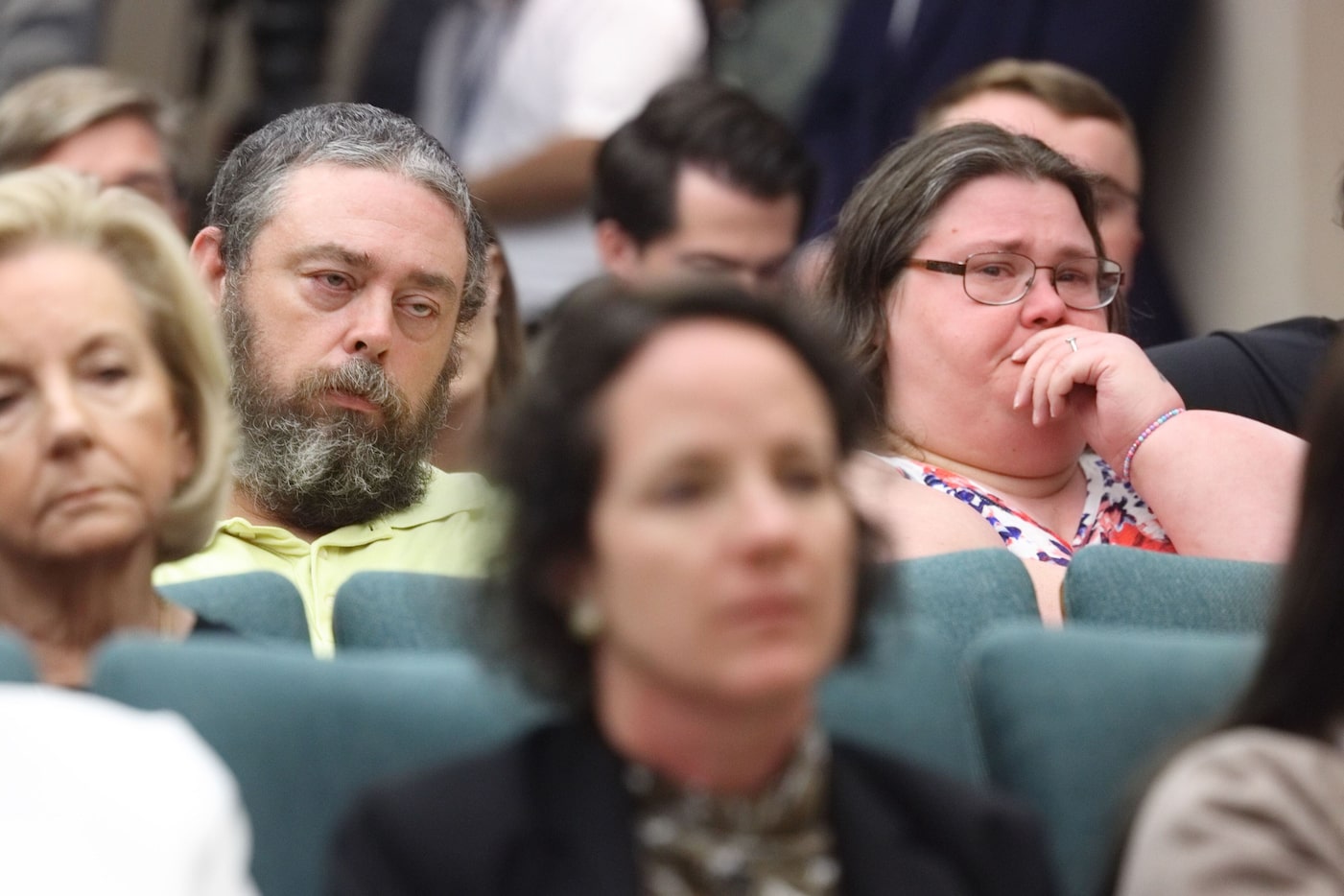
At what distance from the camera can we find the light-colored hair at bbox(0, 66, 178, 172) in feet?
11.8

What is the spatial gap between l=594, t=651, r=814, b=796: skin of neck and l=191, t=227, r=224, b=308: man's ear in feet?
4.82

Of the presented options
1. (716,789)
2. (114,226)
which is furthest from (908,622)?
(114,226)

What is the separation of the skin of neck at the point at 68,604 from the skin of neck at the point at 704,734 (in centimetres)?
58

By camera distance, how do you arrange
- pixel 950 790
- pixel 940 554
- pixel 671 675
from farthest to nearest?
pixel 940 554 < pixel 950 790 < pixel 671 675

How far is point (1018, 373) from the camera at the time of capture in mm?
2502

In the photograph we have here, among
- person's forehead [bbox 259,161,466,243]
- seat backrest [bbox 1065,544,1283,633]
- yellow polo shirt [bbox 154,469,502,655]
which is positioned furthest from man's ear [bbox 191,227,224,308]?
seat backrest [bbox 1065,544,1283,633]

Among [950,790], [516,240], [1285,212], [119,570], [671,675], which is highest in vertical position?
[671,675]

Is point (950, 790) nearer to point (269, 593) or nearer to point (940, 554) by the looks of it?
point (940, 554)

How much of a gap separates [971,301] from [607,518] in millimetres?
1251

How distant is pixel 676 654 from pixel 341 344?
1.29m

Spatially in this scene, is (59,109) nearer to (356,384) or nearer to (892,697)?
(356,384)

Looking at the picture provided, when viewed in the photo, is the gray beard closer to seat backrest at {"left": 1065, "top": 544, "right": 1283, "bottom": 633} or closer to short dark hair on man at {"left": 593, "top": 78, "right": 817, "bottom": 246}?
seat backrest at {"left": 1065, "top": 544, "right": 1283, "bottom": 633}

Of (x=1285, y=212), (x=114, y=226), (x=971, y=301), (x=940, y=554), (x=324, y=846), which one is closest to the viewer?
(x=324, y=846)

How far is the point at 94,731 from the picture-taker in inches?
54.6
